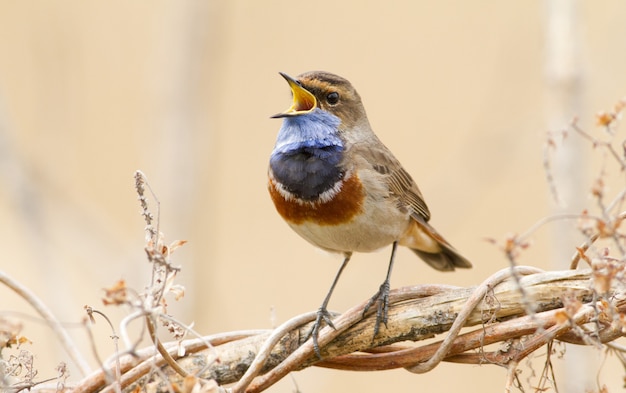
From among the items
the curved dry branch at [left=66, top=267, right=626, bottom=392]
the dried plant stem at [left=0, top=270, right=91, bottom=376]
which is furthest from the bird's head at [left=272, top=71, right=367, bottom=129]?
the dried plant stem at [left=0, top=270, right=91, bottom=376]

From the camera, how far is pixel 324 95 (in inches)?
158

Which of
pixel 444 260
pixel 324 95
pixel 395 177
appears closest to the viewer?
pixel 395 177

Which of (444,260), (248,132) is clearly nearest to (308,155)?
(444,260)

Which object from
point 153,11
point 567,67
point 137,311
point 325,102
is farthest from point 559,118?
point 153,11

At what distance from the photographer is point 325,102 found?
13.1 feet

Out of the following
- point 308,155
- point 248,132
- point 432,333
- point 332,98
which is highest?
point 248,132

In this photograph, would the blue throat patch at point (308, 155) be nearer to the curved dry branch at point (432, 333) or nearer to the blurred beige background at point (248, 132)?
the curved dry branch at point (432, 333)

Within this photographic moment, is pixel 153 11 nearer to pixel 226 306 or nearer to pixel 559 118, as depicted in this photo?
pixel 226 306

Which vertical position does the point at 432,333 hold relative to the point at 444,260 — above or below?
below

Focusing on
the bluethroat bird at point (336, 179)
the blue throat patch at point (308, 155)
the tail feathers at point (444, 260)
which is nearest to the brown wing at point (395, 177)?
the bluethroat bird at point (336, 179)

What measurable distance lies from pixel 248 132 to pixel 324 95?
13.4ft

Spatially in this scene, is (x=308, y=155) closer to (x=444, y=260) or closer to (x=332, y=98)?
(x=332, y=98)

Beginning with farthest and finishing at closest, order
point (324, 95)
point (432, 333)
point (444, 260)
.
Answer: point (444, 260) < point (324, 95) < point (432, 333)

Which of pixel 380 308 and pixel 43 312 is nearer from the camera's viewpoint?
pixel 43 312
